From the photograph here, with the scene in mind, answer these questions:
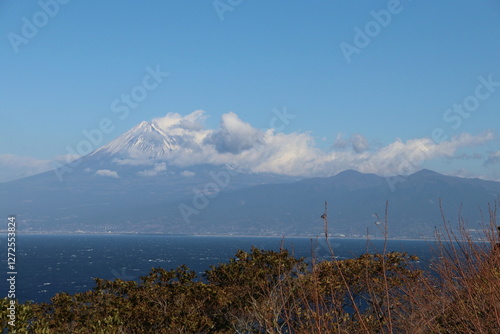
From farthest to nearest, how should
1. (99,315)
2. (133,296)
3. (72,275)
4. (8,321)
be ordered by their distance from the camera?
(72,275), (133,296), (99,315), (8,321)

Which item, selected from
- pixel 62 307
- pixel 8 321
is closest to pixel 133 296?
pixel 62 307

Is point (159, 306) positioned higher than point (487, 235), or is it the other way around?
point (487, 235)

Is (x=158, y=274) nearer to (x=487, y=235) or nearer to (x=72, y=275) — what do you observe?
(x=487, y=235)

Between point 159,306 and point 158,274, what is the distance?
1.79 m

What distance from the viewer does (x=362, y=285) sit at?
1752cm

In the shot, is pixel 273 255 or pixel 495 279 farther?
pixel 273 255

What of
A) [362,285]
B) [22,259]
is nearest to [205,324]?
[362,285]

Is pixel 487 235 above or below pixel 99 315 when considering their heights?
above

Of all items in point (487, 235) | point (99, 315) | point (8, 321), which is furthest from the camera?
point (99, 315)

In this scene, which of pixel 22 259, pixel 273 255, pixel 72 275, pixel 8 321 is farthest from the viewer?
pixel 22 259

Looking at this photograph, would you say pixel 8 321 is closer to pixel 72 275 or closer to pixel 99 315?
pixel 99 315

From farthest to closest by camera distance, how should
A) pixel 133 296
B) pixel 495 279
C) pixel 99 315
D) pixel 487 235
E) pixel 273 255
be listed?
pixel 273 255, pixel 133 296, pixel 99 315, pixel 487 235, pixel 495 279

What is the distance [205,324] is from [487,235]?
11059 millimetres

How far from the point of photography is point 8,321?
33.8 ft
